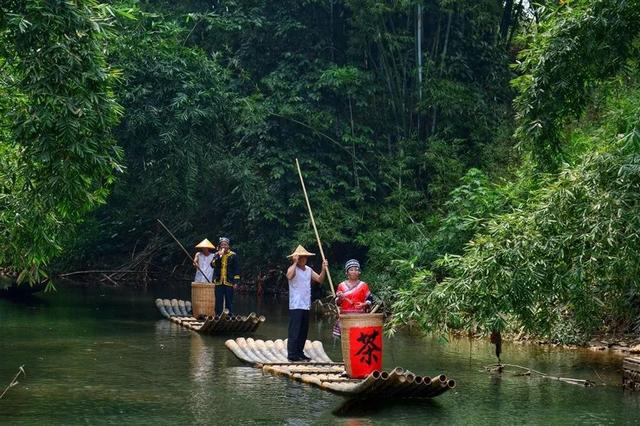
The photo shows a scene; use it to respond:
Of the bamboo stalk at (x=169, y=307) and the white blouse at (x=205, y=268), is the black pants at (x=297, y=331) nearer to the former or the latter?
the white blouse at (x=205, y=268)

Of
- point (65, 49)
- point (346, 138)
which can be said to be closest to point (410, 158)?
point (346, 138)

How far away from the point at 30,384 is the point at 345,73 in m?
16.3

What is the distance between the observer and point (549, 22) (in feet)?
46.2

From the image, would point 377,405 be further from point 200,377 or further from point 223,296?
point 223,296

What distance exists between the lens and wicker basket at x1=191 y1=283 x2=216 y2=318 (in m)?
20.3

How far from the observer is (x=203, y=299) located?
67.5ft

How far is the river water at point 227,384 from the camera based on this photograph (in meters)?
11.3

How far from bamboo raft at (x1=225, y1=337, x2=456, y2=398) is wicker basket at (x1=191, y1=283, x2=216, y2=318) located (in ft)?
13.1

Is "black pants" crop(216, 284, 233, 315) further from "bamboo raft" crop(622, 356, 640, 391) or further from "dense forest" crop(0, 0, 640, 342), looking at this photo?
"bamboo raft" crop(622, 356, 640, 391)

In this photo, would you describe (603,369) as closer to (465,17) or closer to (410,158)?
(410,158)

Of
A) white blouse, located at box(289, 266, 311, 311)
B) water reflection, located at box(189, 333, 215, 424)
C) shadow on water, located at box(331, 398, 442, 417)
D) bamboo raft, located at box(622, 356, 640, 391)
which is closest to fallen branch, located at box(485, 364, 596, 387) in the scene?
bamboo raft, located at box(622, 356, 640, 391)

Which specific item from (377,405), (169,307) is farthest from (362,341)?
(169,307)

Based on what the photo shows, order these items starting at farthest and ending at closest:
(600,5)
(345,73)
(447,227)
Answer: (345,73)
(447,227)
(600,5)

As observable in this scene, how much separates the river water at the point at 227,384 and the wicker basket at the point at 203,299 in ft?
2.47
